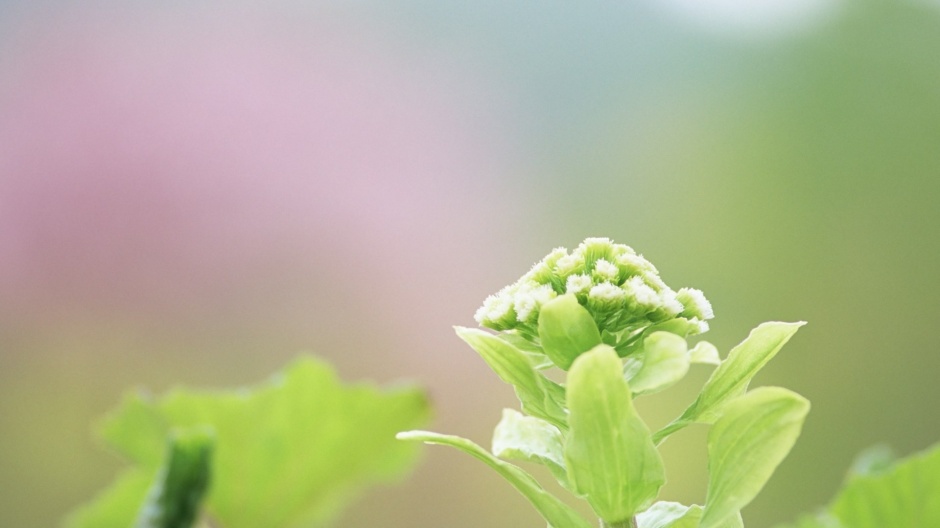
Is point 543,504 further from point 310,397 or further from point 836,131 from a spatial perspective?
point 836,131

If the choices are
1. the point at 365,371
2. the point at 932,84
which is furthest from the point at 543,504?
the point at 932,84

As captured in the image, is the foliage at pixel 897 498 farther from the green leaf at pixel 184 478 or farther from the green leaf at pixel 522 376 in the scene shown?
the green leaf at pixel 184 478

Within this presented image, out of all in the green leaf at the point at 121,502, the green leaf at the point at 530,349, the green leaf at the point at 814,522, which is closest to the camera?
the green leaf at the point at 814,522

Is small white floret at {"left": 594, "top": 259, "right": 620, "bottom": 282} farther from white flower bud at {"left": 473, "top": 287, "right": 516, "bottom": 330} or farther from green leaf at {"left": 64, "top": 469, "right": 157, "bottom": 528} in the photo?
green leaf at {"left": 64, "top": 469, "right": 157, "bottom": 528}

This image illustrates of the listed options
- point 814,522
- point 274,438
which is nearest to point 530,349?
point 814,522

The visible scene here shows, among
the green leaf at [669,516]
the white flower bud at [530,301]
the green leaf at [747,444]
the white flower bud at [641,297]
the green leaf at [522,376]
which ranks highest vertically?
the white flower bud at [530,301]

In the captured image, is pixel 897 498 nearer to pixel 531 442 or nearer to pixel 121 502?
pixel 531 442

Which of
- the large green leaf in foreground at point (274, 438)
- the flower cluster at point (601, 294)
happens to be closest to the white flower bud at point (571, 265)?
the flower cluster at point (601, 294)
